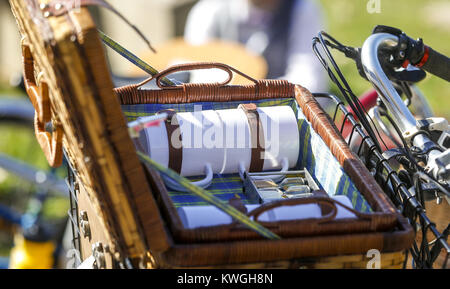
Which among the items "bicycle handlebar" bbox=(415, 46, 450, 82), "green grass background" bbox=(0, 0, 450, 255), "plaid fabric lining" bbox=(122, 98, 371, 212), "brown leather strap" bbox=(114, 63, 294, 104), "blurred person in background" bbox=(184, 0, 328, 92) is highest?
"bicycle handlebar" bbox=(415, 46, 450, 82)

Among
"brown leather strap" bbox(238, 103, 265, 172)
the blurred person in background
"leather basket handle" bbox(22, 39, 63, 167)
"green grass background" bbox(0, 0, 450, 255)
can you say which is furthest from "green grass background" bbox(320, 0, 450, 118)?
"leather basket handle" bbox(22, 39, 63, 167)

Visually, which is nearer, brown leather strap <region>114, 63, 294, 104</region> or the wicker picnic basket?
the wicker picnic basket

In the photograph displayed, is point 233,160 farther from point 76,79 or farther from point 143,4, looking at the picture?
point 143,4

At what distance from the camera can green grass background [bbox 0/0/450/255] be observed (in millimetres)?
2939

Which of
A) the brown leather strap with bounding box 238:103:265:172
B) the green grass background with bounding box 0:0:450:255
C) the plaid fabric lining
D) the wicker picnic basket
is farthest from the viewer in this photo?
the green grass background with bounding box 0:0:450:255

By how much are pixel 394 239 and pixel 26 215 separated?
1774 millimetres

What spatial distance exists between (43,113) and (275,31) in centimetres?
220

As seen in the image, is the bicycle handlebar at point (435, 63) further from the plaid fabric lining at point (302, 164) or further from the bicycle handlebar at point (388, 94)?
the plaid fabric lining at point (302, 164)

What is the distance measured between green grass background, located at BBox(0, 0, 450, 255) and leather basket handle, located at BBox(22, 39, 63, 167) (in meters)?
1.62

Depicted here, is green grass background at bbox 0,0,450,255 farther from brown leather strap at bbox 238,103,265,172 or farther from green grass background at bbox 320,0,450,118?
brown leather strap at bbox 238,103,265,172

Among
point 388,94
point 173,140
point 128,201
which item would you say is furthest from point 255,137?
A: point 128,201

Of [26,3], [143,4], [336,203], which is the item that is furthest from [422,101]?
[143,4]

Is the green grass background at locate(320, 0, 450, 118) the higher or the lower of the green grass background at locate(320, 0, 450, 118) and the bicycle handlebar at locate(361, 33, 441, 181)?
the lower

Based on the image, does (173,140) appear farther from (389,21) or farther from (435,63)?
(389,21)
